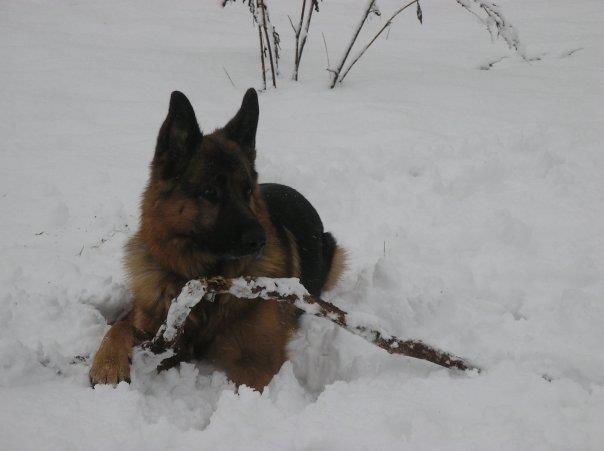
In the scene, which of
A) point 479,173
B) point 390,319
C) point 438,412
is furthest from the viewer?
point 479,173

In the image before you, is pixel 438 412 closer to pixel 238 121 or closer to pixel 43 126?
pixel 238 121

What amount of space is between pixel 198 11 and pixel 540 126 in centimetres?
925

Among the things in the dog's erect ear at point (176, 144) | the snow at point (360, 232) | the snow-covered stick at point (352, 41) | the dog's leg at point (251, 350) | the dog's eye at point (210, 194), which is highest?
the snow-covered stick at point (352, 41)

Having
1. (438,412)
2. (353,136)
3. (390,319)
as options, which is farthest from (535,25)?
(438,412)

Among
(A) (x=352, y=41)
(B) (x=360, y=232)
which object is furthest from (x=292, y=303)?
(A) (x=352, y=41)

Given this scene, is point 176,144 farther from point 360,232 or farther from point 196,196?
point 360,232

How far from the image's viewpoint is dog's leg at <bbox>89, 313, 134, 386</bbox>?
8.36 ft

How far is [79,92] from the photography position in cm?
696

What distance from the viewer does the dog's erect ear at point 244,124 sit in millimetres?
3137

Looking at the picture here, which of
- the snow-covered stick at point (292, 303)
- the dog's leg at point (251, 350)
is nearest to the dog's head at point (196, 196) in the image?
the snow-covered stick at point (292, 303)

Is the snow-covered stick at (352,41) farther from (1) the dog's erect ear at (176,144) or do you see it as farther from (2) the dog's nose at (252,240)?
(2) the dog's nose at (252,240)

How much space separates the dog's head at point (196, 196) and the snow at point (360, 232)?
71 cm

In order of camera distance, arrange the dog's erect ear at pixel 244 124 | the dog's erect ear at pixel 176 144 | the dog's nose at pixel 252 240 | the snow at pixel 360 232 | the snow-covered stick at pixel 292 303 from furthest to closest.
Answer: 1. the dog's erect ear at pixel 244 124
2. the dog's erect ear at pixel 176 144
3. the dog's nose at pixel 252 240
4. the snow-covered stick at pixel 292 303
5. the snow at pixel 360 232

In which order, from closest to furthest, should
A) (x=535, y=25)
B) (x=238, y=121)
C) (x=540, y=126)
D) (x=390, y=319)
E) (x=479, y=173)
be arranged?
(x=238, y=121), (x=390, y=319), (x=479, y=173), (x=540, y=126), (x=535, y=25)
